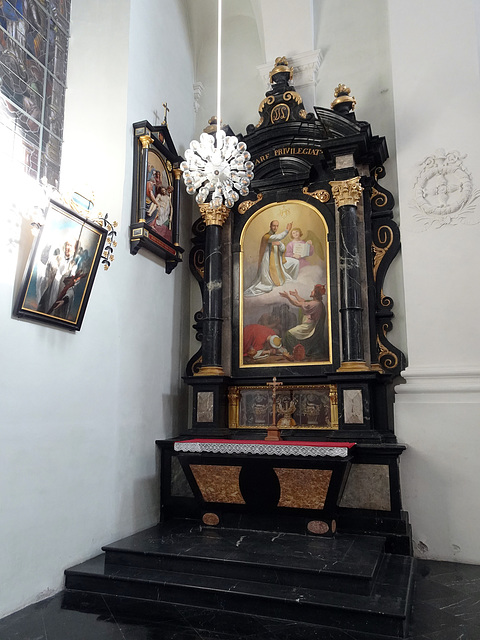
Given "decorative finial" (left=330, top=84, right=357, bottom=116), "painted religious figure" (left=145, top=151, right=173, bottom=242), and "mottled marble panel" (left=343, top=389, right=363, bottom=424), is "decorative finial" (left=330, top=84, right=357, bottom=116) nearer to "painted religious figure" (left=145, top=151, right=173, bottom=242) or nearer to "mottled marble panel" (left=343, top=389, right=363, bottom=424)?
"painted religious figure" (left=145, top=151, right=173, bottom=242)

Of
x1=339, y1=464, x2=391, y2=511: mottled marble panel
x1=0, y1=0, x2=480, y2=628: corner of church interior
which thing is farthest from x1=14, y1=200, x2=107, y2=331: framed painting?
x1=339, y1=464, x2=391, y2=511: mottled marble panel

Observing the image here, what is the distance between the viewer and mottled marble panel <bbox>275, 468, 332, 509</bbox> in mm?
4609

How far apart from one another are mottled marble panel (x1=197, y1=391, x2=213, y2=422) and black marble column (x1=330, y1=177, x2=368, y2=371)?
1413 millimetres

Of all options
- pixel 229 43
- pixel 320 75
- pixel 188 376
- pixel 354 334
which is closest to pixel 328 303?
pixel 354 334

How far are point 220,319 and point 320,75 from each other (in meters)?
3.25

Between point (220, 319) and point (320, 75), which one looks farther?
point (320, 75)

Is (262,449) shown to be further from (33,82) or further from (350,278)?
(33,82)

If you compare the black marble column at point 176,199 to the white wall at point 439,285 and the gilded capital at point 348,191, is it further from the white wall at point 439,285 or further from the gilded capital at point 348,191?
the white wall at point 439,285

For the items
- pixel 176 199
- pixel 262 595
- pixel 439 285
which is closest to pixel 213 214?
pixel 176 199

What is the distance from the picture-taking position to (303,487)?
467 centimetres

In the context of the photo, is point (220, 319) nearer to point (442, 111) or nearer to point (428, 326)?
point (428, 326)

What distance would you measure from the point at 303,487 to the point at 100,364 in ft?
6.67

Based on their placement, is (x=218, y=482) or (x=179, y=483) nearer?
(x=218, y=482)

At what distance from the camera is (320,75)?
262 inches
